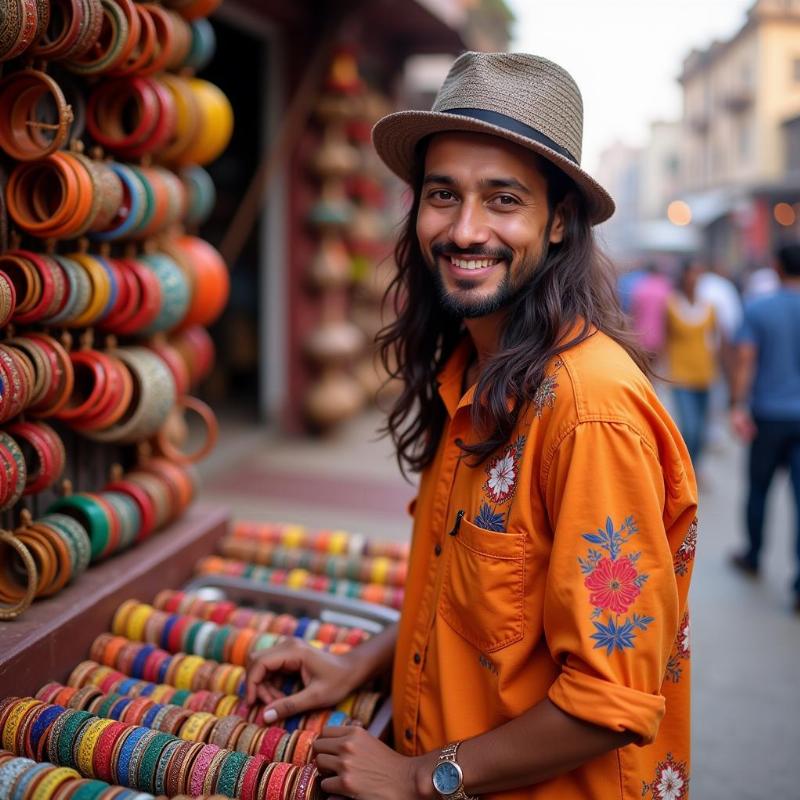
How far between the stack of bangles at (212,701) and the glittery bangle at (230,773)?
0.18 meters

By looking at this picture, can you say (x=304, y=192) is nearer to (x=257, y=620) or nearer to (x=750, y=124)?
(x=750, y=124)

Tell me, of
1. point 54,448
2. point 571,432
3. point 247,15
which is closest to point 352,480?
point 247,15

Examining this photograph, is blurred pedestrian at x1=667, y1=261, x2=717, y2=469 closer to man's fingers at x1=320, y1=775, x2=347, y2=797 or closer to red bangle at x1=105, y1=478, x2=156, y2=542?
red bangle at x1=105, y1=478, x2=156, y2=542

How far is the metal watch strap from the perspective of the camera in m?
1.29

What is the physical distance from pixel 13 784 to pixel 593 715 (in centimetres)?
88

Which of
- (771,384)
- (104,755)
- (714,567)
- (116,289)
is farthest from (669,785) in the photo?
(714,567)

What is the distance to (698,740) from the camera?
289 centimetres

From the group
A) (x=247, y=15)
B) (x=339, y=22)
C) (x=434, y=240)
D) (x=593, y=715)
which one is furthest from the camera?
(x=339, y=22)

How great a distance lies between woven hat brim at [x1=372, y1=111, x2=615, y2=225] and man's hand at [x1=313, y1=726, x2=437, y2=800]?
100 cm

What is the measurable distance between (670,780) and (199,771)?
0.79 meters

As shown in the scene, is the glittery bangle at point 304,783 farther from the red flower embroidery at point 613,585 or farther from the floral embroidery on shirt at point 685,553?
the floral embroidery on shirt at point 685,553

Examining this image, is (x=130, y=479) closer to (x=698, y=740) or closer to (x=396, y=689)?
(x=396, y=689)

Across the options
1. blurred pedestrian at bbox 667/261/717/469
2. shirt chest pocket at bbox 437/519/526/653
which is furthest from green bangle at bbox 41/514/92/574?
blurred pedestrian at bbox 667/261/717/469

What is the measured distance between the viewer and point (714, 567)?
462 cm
